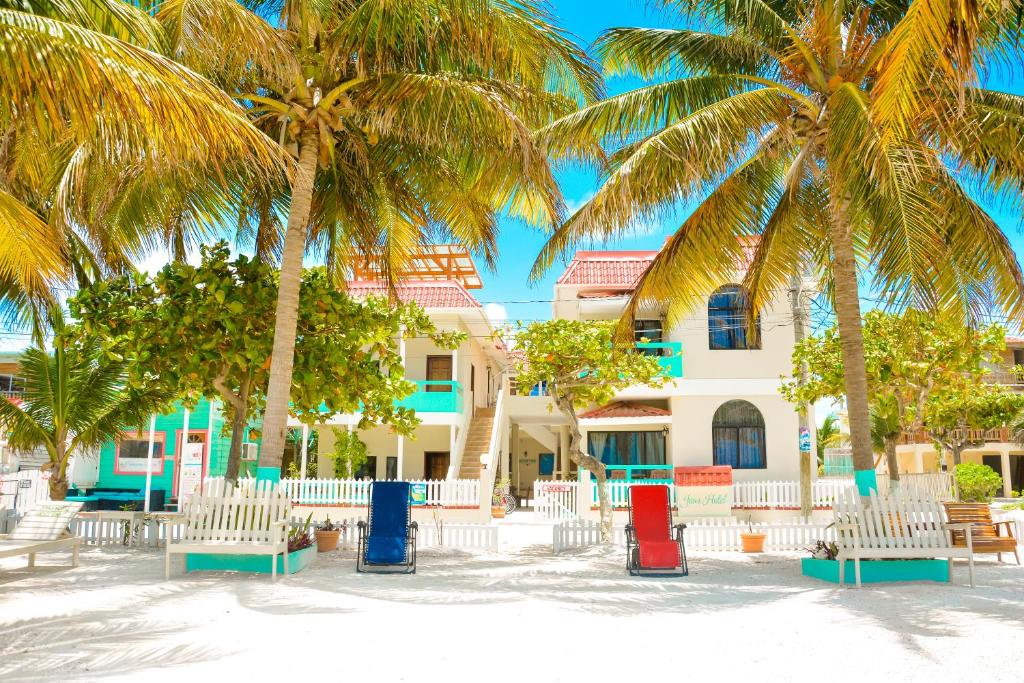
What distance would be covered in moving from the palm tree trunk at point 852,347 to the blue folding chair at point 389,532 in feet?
18.3

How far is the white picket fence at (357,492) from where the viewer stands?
18344 mm

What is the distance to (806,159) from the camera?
10.3m

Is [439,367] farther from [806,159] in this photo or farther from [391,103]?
[806,159]

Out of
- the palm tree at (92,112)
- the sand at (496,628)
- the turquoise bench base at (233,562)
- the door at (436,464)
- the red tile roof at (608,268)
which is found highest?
the red tile roof at (608,268)

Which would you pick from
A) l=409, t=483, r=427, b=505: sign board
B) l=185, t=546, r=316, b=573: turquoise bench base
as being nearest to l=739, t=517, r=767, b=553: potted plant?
l=185, t=546, r=316, b=573: turquoise bench base

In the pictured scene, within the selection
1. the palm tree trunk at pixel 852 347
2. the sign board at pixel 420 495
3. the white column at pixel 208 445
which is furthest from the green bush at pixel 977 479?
the white column at pixel 208 445

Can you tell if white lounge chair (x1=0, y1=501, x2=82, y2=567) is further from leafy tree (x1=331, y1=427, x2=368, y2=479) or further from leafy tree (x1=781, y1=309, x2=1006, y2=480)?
leafy tree (x1=331, y1=427, x2=368, y2=479)

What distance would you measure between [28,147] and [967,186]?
10771 millimetres

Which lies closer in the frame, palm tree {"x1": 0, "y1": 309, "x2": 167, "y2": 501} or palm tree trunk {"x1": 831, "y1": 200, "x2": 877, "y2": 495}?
palm tree trunk {"x1": 831, "y1": 200, "x2": 877, "y2": 495}

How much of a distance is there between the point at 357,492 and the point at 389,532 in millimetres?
8817

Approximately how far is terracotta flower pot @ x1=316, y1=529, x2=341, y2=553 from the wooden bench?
8977mm

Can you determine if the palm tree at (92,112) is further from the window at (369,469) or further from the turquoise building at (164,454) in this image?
the turquoise building at (164,454)

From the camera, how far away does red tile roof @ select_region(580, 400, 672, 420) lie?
2188 cm

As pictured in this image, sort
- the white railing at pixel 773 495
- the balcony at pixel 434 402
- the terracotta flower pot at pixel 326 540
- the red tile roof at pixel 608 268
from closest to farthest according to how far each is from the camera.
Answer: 1. the terracotta flower pot at pixel 326 540
2. the white railing at pixel 773 495
3. the balcony at pixel 434 402
4. the red tile roof at pixel 608 268
